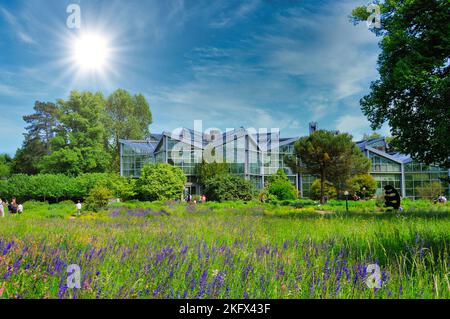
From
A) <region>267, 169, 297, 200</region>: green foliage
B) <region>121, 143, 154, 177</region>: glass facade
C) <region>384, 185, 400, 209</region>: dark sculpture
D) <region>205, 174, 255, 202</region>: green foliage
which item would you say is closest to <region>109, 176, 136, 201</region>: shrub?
<region>205, 174, 255, 202</region>: green foliage

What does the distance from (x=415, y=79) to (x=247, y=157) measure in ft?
114

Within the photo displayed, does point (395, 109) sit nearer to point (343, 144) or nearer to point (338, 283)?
point (338, 283)

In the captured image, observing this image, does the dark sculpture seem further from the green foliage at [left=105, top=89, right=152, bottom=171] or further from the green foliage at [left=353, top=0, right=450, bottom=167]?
the green foliage at [left=105, top=89, right=152, bottom=171]

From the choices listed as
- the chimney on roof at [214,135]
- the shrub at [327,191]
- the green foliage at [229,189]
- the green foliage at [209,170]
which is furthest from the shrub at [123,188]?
the shrub at [327,191]

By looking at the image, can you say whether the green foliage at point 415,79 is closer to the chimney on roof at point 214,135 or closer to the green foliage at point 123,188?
the green foliage at point 123,188

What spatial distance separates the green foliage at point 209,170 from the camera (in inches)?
1608

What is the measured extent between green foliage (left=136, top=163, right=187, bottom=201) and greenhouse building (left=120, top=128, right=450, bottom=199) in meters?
6.60

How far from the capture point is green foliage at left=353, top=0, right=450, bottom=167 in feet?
38.7

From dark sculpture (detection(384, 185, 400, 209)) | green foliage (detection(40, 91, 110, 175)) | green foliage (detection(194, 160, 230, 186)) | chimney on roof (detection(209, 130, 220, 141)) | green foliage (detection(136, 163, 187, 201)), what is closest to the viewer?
dark sculpture (detection(384, 185, 400, 209))

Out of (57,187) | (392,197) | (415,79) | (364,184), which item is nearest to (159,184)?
(57,187)

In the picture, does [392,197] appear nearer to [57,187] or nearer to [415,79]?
[415,79]

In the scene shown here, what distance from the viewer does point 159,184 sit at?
36.4 m

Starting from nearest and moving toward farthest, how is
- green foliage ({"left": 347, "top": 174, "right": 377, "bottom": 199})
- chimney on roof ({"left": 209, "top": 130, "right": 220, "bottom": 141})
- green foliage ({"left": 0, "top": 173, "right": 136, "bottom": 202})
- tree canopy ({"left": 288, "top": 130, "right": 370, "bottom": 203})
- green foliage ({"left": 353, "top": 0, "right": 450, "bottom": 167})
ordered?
green foliage ({"left": 353, "top": 0, "right": 450, "bottom": 167}) → tree canopy ({"left": 288, "top": 130, "right": 370, "bottom": 203}) → green foliage ({"left": 0, "top": 173, "right": 136, "bottom": 202}) → green foliage ({"left": 347, "top": 174, "right": 377, "bottom": 199}) → chimney on roof ({"left": 209, "top": 130, "right": 220, "bottom": 141})
